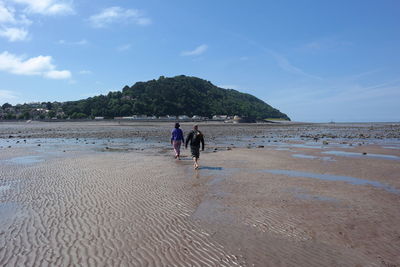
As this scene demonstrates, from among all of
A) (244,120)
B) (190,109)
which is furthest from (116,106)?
(244,120)

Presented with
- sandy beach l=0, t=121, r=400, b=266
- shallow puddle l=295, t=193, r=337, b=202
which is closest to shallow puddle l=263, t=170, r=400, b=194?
sandy beach l=0, t=121, r=400, b=266

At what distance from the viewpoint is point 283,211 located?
8.22 metres

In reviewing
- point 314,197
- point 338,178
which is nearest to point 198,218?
point 314,197

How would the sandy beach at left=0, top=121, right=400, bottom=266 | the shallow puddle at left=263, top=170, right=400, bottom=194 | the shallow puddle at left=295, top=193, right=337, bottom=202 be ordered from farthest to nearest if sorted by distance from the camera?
the shallow puddle at left=263, top=170, right=400, bottom=194 → the shallow puddle at left=295, top=193, right=337, bottom=202 → the sandy beach at left=0, top=121, right=400, bottom=266

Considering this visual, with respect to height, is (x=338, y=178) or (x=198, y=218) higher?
(x=338, y=178)

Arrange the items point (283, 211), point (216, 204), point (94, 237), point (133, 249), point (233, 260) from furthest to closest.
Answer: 1. point (216, 204)
2. point (283, 211)
3. point (94, 237)
4. point (133, 249)
5. point (233, 260)

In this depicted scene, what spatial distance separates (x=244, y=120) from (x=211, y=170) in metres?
125

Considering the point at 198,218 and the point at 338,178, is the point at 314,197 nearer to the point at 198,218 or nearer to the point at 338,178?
the point at 338,178

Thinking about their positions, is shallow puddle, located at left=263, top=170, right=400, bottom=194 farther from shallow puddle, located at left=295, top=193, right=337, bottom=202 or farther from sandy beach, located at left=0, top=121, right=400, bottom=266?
shallow puddle, located at left=295, top=193, right=337, bottom=202

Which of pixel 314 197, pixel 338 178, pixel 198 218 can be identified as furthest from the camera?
pixel 338 178

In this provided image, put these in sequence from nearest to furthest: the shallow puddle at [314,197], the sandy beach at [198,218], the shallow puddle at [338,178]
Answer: the sandy beach at [198,218] < the shallow puddle at [314,197] < the shallow puddle at [338,178]

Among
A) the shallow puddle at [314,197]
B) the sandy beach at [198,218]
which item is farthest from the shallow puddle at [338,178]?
the shallow puddle at [314,197]

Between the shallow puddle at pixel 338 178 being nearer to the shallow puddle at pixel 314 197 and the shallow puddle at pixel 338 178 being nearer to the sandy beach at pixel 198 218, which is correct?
the sandy beach at pixel 198 218

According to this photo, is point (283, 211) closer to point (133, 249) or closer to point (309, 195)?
point (309, 195)
